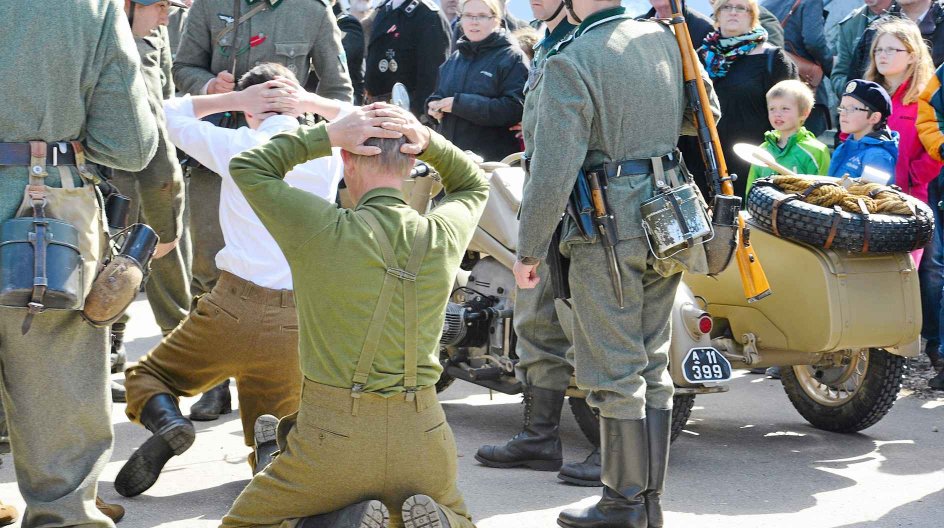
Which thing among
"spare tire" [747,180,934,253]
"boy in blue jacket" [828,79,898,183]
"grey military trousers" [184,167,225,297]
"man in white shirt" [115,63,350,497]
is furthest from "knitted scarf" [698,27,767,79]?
"man in white shirt" [115,63,350,497]

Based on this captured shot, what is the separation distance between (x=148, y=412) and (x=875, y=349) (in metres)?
3.29

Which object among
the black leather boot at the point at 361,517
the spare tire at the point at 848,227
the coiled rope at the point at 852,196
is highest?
the coiled rope at the point at 852,196

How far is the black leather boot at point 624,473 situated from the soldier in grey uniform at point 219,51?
2317 mm

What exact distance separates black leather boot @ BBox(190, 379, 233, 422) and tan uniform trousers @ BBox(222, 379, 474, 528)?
275 centimetres

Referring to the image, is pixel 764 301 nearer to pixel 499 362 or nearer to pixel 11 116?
pixel 499 362

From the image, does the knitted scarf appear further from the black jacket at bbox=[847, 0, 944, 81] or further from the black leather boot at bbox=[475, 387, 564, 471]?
the black leather boot at bbox=[475, 387, 564, 471]

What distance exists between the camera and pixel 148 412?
4.55m

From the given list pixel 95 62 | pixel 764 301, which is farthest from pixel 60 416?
pixel 764 301

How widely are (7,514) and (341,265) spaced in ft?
6.30

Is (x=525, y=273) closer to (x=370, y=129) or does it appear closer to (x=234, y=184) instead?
(x=234, y=184)

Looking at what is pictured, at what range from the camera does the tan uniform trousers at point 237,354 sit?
177 inches

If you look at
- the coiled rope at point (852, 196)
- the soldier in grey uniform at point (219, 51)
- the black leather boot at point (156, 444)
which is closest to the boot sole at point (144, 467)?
the black leather boot at point (156, 444)

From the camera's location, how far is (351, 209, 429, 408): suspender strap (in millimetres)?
3328

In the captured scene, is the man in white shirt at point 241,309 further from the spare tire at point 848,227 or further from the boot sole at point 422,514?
the spare tire at point 848,227
